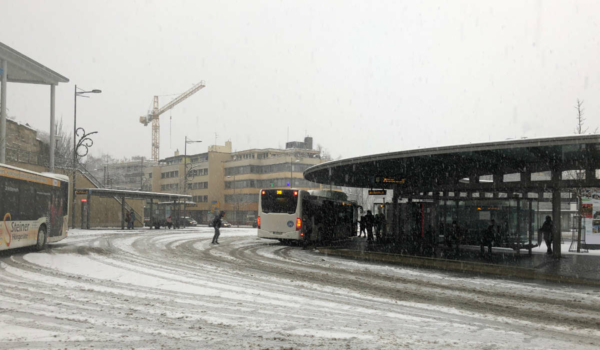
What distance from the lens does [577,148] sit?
1477 centimetres

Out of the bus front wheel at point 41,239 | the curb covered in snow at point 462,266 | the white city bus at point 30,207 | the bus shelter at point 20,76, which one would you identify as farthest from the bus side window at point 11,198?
the bus shelter at point 20,76

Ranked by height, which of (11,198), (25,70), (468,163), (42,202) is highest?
(25,70)

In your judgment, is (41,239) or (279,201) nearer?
(41,239)

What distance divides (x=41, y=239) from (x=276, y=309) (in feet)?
44.5

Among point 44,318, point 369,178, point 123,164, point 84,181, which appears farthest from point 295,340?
point 123,164

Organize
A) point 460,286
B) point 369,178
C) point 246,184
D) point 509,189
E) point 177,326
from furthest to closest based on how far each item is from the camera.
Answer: point 246,184
point 369,178
point 509,189
point 460,286
point 177,326

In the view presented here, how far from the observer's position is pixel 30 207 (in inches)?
695

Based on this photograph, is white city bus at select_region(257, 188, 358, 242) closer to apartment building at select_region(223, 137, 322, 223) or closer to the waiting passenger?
the waiting passenger

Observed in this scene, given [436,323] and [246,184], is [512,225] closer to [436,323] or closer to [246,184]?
[436,323]

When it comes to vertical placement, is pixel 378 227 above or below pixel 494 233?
below

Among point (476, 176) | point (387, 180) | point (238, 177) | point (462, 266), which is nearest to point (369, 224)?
point (387, 180)

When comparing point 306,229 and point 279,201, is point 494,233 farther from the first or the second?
point 279,201

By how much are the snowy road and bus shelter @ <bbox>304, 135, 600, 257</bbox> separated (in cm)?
448

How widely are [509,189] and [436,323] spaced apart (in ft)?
42.0
